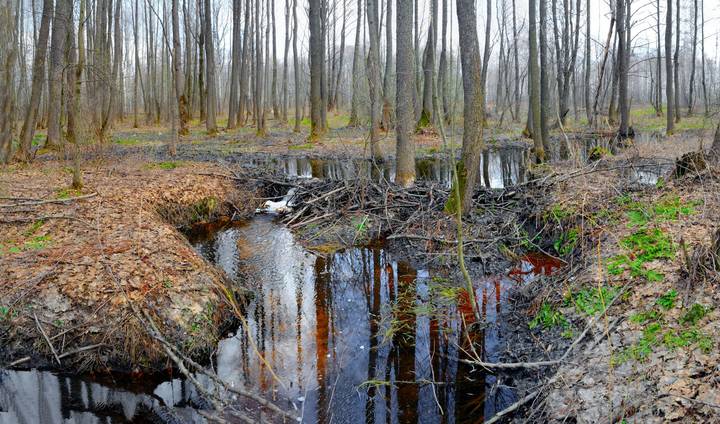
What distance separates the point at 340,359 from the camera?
5.54 metres

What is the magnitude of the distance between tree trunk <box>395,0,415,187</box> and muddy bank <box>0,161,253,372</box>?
563 centimetres

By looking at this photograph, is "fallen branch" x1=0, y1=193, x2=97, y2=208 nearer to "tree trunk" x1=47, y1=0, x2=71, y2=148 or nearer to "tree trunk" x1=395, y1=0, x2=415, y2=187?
"tree trunk" x1=47, y1=0, x2=71, y2=148

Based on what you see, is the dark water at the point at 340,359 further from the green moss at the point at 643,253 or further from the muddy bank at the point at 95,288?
the green moss at the point at 643,253

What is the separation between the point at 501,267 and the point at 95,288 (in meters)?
5.41

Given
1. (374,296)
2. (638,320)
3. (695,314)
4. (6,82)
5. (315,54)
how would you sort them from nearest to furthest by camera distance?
(695,314), (638,320), (374,296), (6,82), (315,54)

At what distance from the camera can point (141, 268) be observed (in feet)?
20.4

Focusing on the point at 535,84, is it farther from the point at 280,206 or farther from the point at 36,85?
the point at 36,85

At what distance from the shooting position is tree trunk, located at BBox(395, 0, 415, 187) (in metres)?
11.6

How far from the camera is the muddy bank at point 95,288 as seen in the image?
538 centimetres

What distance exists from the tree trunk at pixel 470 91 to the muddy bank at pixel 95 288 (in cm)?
433

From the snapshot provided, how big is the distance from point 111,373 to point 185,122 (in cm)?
2458

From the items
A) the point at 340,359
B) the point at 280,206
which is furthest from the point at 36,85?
the point at 340,359

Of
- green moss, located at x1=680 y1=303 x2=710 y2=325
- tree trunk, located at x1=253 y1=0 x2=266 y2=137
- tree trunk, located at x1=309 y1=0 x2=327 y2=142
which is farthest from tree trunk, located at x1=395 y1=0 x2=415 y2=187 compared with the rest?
tree trunk, located at x1=253 y1=0 x2=266 y2=137

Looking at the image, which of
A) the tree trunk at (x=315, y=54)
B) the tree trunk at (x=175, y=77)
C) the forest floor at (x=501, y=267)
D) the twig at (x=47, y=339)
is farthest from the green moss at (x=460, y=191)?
the tree trunk at (x=315, y=54)
